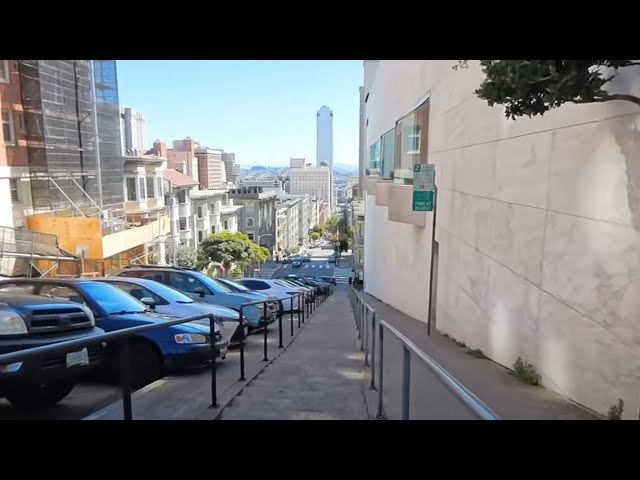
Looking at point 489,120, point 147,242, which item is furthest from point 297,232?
point 489,120

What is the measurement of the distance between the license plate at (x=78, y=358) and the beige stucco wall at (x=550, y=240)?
177 inches

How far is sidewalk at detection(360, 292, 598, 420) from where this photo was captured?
2713 mm

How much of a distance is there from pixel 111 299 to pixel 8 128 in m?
18.4

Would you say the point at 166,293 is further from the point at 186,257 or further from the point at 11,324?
the point at 186,257

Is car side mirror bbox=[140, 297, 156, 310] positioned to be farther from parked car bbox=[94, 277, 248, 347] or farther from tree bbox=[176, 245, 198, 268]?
tree bbox=[176, 245, 198, 268]

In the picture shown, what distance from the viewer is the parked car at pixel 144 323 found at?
5363 mm

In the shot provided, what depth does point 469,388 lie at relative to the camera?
561cm

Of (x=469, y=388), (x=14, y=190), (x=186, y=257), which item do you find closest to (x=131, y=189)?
(x=186, y=257)

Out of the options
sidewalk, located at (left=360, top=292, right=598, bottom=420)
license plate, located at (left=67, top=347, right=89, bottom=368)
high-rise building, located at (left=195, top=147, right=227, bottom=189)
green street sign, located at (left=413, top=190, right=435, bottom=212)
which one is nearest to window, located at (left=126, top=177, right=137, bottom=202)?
green street sign, located at (left=413, top=190, right=435, bottom=212)

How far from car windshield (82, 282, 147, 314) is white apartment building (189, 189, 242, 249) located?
116 ft
